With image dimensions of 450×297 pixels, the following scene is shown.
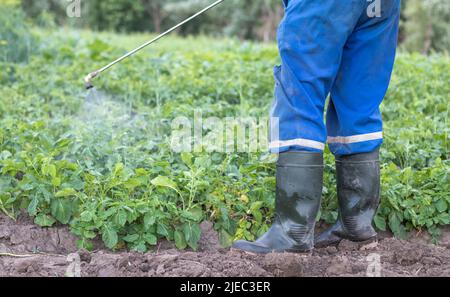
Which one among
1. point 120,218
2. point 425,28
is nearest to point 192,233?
point 120,218

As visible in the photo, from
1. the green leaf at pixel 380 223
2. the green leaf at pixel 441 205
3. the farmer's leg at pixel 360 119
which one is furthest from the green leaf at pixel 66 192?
the green leaf at pixel 441 205

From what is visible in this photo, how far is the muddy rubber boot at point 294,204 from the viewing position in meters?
3.05

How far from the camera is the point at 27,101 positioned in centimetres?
496

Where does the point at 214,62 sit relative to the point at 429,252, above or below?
above

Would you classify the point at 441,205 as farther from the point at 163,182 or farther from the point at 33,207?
the point at 33,207

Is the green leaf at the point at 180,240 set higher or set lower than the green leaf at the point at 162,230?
lower

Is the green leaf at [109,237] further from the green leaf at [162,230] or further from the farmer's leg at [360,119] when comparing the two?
the farmer's leg at [360,119]

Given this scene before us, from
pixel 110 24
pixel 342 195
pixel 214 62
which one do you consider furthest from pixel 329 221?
pixel 110 24

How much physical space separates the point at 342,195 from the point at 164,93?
2306 mm

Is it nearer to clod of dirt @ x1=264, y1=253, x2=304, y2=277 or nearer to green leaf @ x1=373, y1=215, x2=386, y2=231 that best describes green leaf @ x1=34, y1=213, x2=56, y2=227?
clod of dirt @ x1=264, y1=253, x2=304, y2=277

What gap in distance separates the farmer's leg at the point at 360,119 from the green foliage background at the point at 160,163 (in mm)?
243

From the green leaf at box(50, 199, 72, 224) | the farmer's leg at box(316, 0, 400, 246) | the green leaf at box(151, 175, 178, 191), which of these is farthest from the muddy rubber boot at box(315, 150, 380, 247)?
the green leaf at box(50, 199, 72, 224)

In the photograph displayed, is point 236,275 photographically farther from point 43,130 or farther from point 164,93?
point 164,93

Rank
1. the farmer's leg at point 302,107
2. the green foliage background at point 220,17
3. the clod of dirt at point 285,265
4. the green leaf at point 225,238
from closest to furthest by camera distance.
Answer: the clod of dirt at point 285,265, the farmer's leg at point 302,107, the green leaf at point 225,238, the green foliage background at point 220,17
